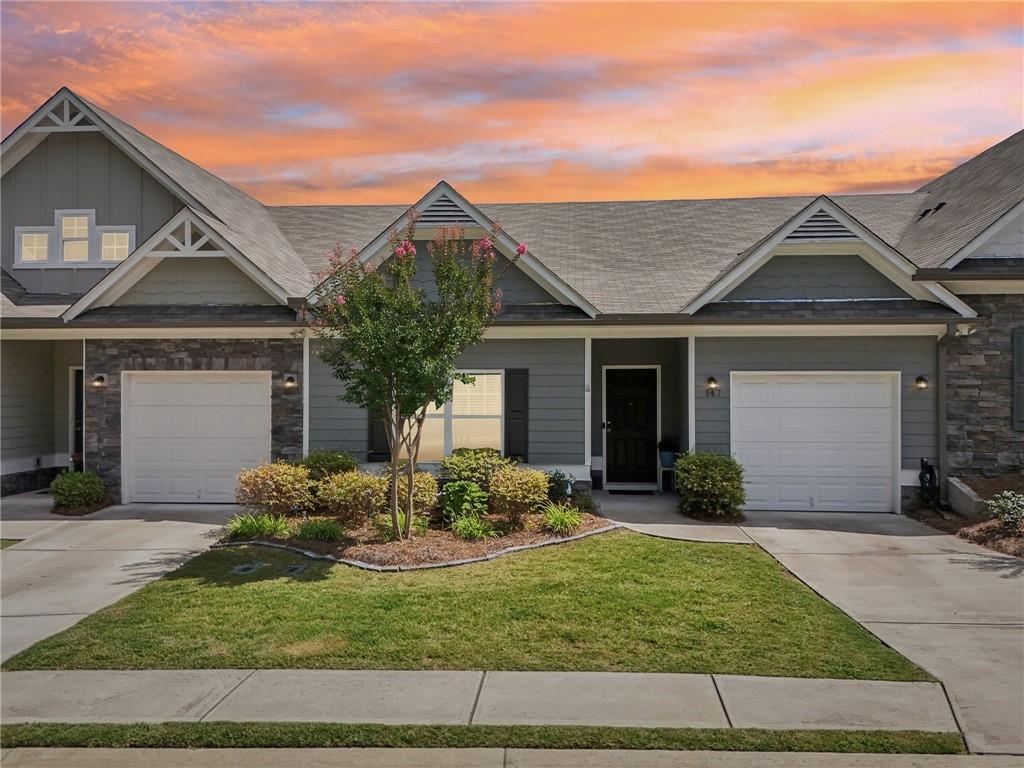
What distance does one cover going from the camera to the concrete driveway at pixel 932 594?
5398mm

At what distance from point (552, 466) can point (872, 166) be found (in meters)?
12.6

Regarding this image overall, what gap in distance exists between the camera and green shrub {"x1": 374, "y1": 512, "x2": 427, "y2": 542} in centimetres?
994

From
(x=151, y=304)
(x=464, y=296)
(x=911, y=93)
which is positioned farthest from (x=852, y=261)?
(x=151, y=304)

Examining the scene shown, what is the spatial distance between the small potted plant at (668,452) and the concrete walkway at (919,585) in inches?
42.5

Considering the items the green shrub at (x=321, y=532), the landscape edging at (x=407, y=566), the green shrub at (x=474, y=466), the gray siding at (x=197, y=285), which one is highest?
the gray siding at (x=197, y=285)

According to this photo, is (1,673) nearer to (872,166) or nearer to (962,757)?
(962,757)

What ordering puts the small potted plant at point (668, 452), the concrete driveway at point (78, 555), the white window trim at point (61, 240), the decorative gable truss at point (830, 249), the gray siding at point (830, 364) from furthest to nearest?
the white window trim at point (61, 240)
the small potted plant at point (668, 452)
the gray siding at point (830, 364)
the decorative gable truss at point (830, 249)
the concrete driveway at point (78, 555)

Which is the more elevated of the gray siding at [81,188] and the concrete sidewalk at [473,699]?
the gray siding at [81,188]

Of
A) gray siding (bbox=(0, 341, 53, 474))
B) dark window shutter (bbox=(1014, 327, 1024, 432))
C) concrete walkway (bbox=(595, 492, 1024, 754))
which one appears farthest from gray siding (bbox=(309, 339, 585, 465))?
dark window shutter (bbox=(1014, 327, 1024, 432))

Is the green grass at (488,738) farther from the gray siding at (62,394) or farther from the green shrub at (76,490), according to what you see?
the gray siding at (62,394)

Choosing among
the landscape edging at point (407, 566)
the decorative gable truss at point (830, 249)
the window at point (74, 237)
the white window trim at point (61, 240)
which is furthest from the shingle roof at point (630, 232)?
the landscape edging at point (407, 566)

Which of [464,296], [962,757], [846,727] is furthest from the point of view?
[464,296]

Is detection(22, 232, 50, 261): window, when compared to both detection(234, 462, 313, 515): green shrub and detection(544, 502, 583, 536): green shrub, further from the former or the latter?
detection(544, 502, 583, 536): green shrub

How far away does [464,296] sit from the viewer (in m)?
9.38
